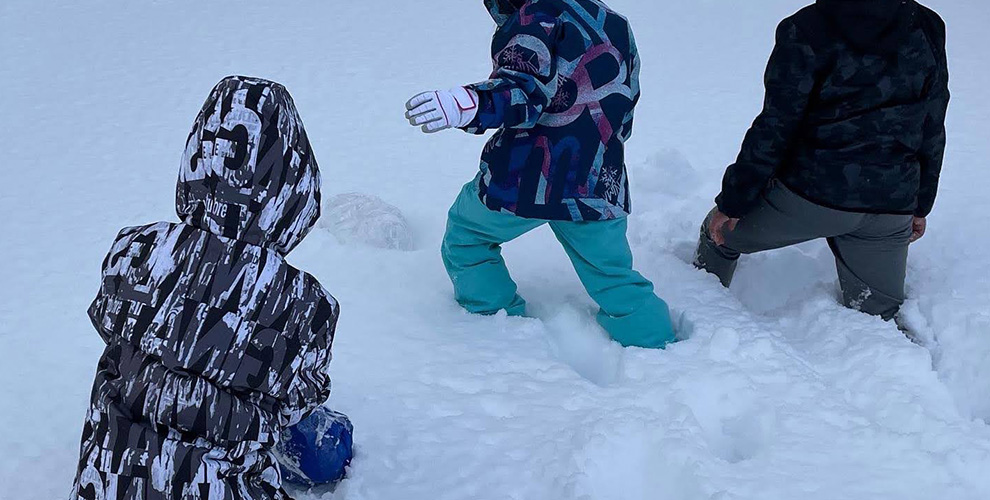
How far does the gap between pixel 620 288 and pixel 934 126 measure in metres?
0.78

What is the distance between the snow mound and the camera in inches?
97.4

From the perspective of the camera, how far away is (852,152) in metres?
1.94

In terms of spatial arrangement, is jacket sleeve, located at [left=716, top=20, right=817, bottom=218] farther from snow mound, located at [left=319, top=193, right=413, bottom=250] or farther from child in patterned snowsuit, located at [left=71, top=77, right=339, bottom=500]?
child in patterned snowsuit, located at [left=71, top=77, right=339, bottom=500]

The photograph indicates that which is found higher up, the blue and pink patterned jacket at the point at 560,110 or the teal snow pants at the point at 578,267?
the blue and pink patterned jacket at the point at 560,110

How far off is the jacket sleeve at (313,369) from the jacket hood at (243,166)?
142mm

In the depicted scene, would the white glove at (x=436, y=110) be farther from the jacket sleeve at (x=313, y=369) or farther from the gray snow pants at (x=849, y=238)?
the gray snow pants at (x=849, y=238)

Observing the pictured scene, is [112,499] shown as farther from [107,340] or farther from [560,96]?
[560,96]

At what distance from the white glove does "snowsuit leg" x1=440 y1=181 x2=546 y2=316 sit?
1.42 ft

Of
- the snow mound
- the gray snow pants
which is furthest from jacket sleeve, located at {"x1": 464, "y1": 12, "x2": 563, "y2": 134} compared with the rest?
the snow mound

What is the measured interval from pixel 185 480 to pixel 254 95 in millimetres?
576

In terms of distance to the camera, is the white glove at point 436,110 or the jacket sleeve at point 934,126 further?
the jacket sleeve at point 934,126

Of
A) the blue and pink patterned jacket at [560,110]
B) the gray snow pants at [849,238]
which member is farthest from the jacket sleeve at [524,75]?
the gray snow pants at [849,238]

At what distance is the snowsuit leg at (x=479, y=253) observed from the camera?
2.02 meters

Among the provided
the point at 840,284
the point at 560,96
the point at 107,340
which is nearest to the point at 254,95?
the point at 107,340
